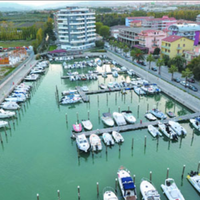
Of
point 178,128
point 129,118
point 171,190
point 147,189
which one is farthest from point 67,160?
point 178,128

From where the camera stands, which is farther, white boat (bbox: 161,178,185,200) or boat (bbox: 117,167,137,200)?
boat (bbox: 117,167,137,200)

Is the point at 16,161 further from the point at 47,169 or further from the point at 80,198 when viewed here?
the point at 80,198

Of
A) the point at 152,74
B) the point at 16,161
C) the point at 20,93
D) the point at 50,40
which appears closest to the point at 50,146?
the point at 16,161

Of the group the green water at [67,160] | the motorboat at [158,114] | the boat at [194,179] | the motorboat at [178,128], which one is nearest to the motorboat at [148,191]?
the green water at [67,160]

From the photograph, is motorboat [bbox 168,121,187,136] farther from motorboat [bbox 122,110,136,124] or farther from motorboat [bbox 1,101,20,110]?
motorboat [bbox 1,101,20,110]

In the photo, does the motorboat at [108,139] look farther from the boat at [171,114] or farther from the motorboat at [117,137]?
the boat at [171,114]

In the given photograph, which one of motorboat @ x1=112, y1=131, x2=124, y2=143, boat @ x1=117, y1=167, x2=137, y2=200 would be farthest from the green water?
boat @ x1=117, y1=167, x2=137, y2=200
